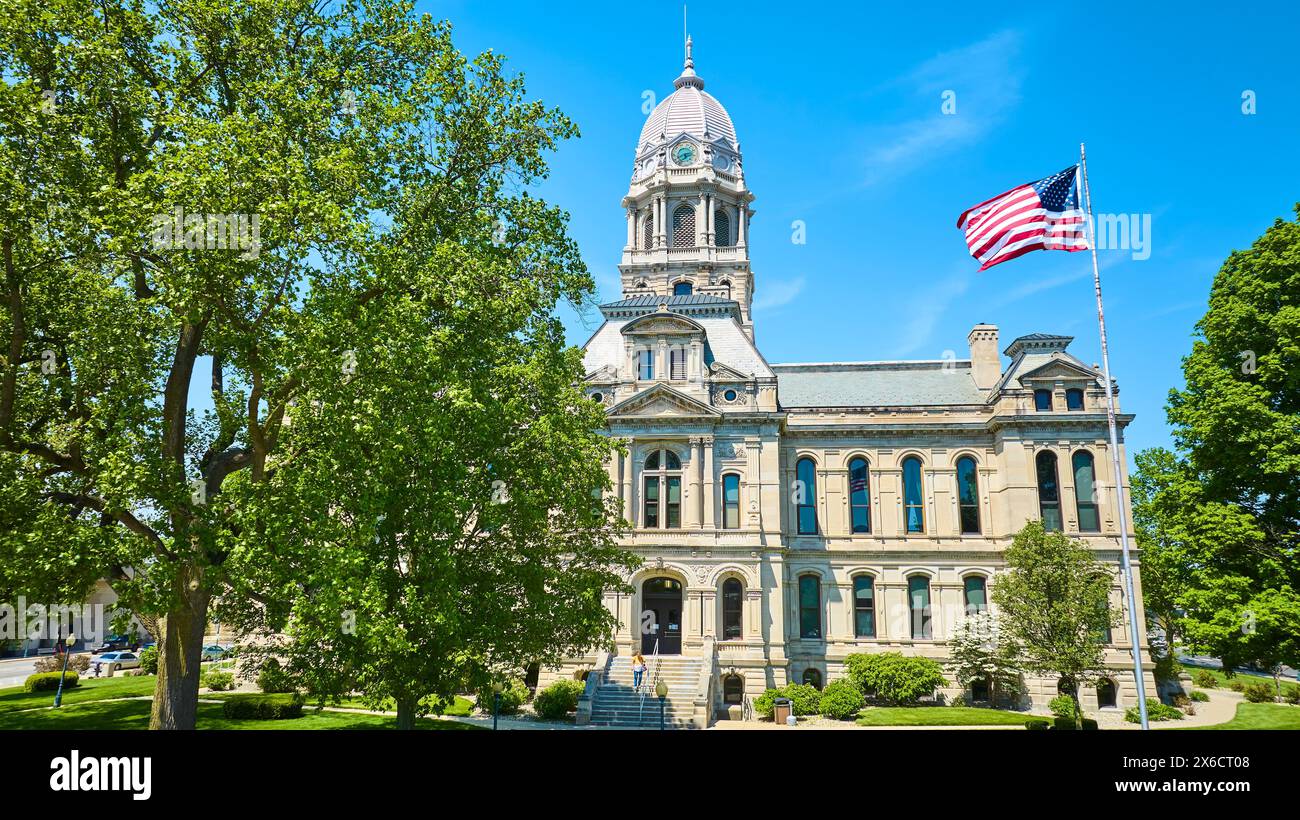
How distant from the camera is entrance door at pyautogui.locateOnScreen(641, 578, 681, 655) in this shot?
37.4 meters

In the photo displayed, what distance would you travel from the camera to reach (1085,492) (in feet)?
125

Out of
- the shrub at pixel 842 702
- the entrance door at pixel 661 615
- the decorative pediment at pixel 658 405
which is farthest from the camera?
the decorative pediment at pixel 658 405

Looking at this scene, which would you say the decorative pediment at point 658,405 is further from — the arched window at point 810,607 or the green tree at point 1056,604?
the green tree at point 1056,604

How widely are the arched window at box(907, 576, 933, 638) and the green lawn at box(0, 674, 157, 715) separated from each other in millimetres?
34944

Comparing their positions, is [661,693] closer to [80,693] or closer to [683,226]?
[80,693]

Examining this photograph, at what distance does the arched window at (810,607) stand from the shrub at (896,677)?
10.5 feet

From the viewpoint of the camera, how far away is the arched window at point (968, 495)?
39.6 m

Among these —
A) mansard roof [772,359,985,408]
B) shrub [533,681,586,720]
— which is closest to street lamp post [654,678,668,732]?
shrub [533,681,586,720]

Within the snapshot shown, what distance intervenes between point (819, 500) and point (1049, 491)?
37.2 feet

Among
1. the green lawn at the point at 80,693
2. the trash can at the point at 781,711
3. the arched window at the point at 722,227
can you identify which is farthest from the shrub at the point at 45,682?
the arched window at the point at 722,227
